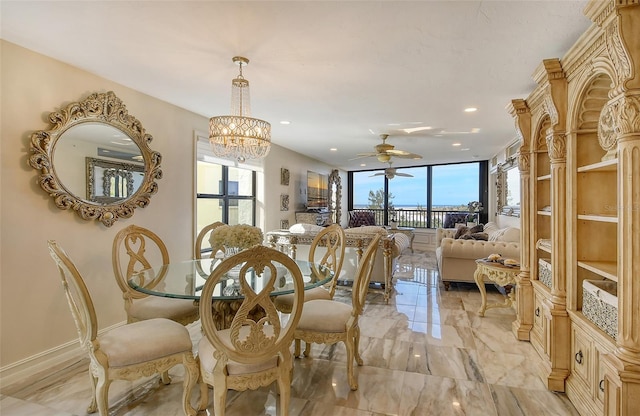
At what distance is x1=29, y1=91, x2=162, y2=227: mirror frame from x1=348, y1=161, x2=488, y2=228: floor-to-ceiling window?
20.1 ft

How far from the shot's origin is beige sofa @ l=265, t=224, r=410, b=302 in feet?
14.0

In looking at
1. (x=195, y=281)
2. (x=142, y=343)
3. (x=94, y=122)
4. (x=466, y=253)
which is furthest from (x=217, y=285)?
(x=466, y=253)

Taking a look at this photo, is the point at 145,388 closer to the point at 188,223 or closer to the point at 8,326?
the point at 8,326

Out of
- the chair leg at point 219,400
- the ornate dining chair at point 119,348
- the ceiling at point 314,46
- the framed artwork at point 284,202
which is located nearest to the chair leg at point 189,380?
the ornate dining chair at point 119,348

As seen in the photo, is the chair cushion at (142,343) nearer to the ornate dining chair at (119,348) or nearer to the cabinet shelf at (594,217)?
the ornate dining chair at (119,348)

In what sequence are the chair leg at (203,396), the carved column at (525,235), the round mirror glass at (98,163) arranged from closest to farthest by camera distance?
the chair leg at (203,396) → the round mirror glass at (98,163) → the carved column at (525,235)

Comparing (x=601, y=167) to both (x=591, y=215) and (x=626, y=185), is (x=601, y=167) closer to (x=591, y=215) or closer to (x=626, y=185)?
(x=591, y=215)

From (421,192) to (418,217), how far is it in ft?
2.57

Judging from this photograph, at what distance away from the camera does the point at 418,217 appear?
32.3ft

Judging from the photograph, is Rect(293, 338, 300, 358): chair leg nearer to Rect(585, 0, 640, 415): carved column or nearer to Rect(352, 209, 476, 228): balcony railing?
Rect(585, 0, 640, 415): carved column

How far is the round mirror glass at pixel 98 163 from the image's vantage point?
2637 millimetres

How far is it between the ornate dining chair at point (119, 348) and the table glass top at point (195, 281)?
24 centimetres

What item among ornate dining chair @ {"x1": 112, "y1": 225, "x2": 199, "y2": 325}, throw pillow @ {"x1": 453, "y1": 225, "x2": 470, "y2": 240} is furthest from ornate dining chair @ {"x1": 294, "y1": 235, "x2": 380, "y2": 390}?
throw pillow @ {"x1": 453, "y1": 225, "x2": 470, "y2": 240}

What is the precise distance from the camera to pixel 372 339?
3037 mm
